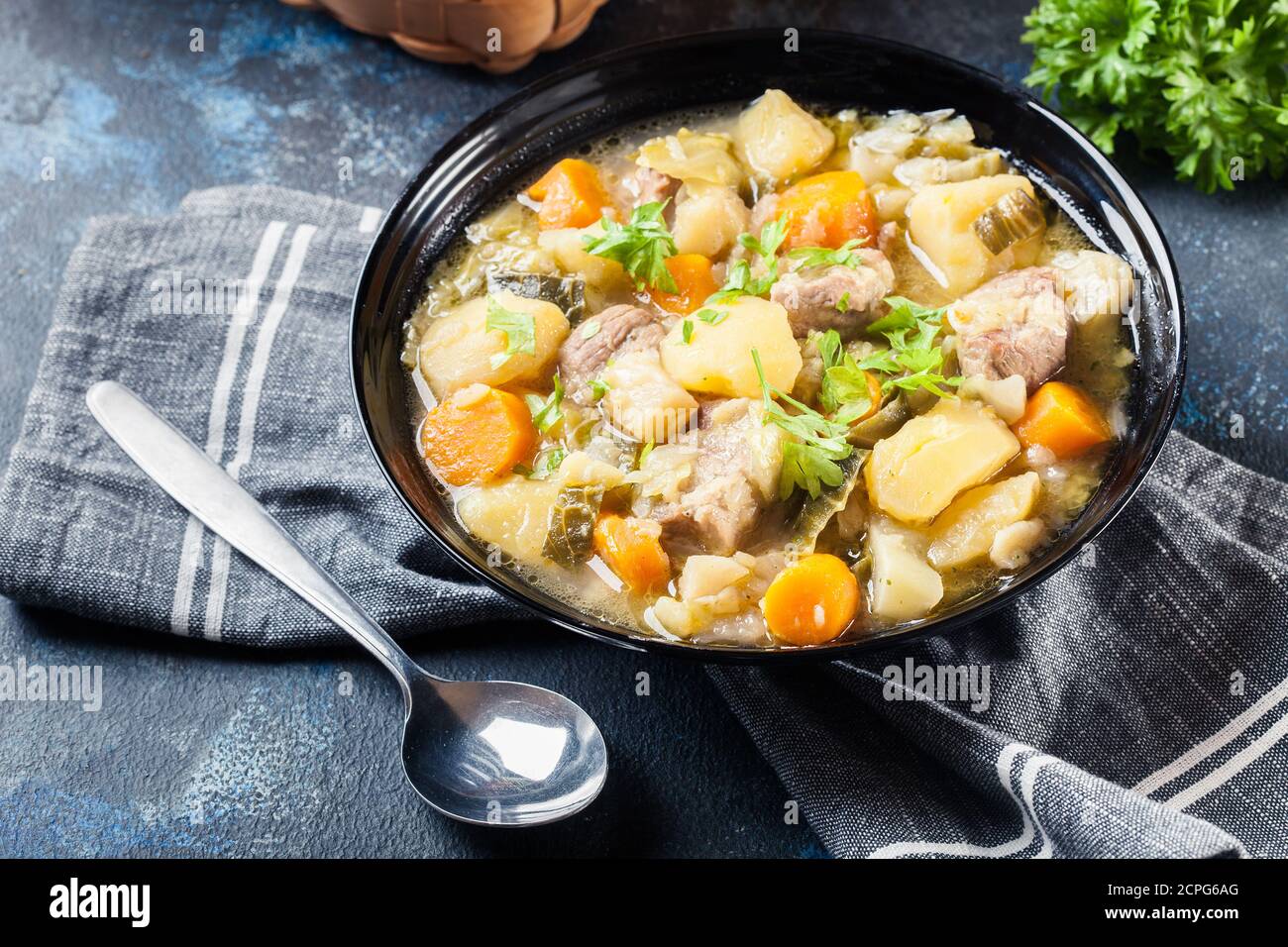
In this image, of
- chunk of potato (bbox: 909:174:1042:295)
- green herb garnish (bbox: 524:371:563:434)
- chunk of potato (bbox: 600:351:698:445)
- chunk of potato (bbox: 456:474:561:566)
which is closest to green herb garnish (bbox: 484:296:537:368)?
green herb garnish (bbox: 524:371:563:434)

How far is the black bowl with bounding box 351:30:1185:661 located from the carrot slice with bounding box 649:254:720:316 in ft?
1.99

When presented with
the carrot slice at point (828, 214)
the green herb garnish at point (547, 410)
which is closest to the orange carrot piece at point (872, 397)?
the carrot slice at point (828, 214)

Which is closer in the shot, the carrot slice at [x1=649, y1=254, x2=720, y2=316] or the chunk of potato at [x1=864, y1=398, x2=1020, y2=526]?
the chunk of potato at [x1=864, y1=398, x2=1020, y2=526]

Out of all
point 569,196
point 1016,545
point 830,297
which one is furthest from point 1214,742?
point 569,196

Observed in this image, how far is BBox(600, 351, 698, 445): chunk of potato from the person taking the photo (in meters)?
2.94

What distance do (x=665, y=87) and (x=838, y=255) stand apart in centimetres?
89

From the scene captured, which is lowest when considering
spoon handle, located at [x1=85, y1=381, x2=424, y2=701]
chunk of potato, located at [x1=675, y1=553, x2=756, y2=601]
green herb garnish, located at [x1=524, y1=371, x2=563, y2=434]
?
spoon handle, located at [x1=85, y1=381, x2=424, y2=701]

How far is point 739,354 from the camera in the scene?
116 inches

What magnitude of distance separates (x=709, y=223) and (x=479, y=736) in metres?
1.43

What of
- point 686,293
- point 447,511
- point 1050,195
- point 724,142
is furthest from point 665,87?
point 447,511

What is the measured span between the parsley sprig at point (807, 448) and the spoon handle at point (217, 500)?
3.31 feet

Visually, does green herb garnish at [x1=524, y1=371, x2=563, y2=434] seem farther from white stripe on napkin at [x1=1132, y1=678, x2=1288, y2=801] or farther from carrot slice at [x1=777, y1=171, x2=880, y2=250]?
white stripe on napkin at [x1=1132, y1=678, x2=1288, y2=801]
